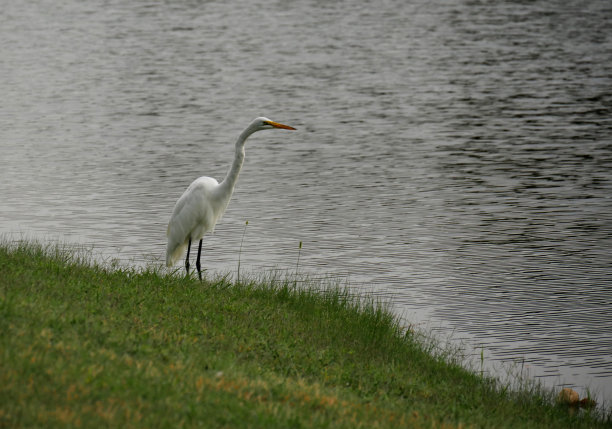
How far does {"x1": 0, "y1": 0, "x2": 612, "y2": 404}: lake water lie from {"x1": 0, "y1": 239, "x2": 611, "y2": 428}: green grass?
187cm

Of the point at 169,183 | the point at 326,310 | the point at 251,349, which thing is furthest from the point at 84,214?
the point at 251,349

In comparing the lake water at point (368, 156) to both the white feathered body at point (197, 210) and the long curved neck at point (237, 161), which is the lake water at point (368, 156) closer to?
the white feathered body at point (197, 210)

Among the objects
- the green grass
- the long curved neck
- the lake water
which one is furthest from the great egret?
the green grass

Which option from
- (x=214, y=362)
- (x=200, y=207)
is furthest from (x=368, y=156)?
(x=214, y=362)

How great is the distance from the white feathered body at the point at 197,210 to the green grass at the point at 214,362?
1.95 m

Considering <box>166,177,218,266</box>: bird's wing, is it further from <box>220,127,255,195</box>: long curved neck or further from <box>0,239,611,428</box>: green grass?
<box>0,239,611,428</box>: green grass

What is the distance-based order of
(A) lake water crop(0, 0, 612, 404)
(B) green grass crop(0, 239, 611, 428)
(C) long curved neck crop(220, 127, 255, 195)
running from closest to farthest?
(B) green grass crop(0, 239, 611, 428) → (C) long curved neck crop(220, 127, 255, 195) → (A) lake water crop(0, 0, 612, 404)

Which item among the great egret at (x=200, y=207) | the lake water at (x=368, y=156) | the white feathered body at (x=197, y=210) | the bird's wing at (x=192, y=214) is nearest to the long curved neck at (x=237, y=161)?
the great egret at (x=200, y=207)

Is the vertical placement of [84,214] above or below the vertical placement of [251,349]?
below

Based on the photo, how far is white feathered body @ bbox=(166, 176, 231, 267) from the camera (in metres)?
13.4

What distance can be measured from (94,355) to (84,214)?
11.5m

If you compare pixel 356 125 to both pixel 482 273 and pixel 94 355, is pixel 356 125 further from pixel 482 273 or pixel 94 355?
pixel 94 355

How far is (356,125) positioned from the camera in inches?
1110

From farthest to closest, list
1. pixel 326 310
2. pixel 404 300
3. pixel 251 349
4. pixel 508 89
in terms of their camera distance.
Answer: pixel 508 89 < pixel 404 300 < pixel 326 310 < pixel 251 349
